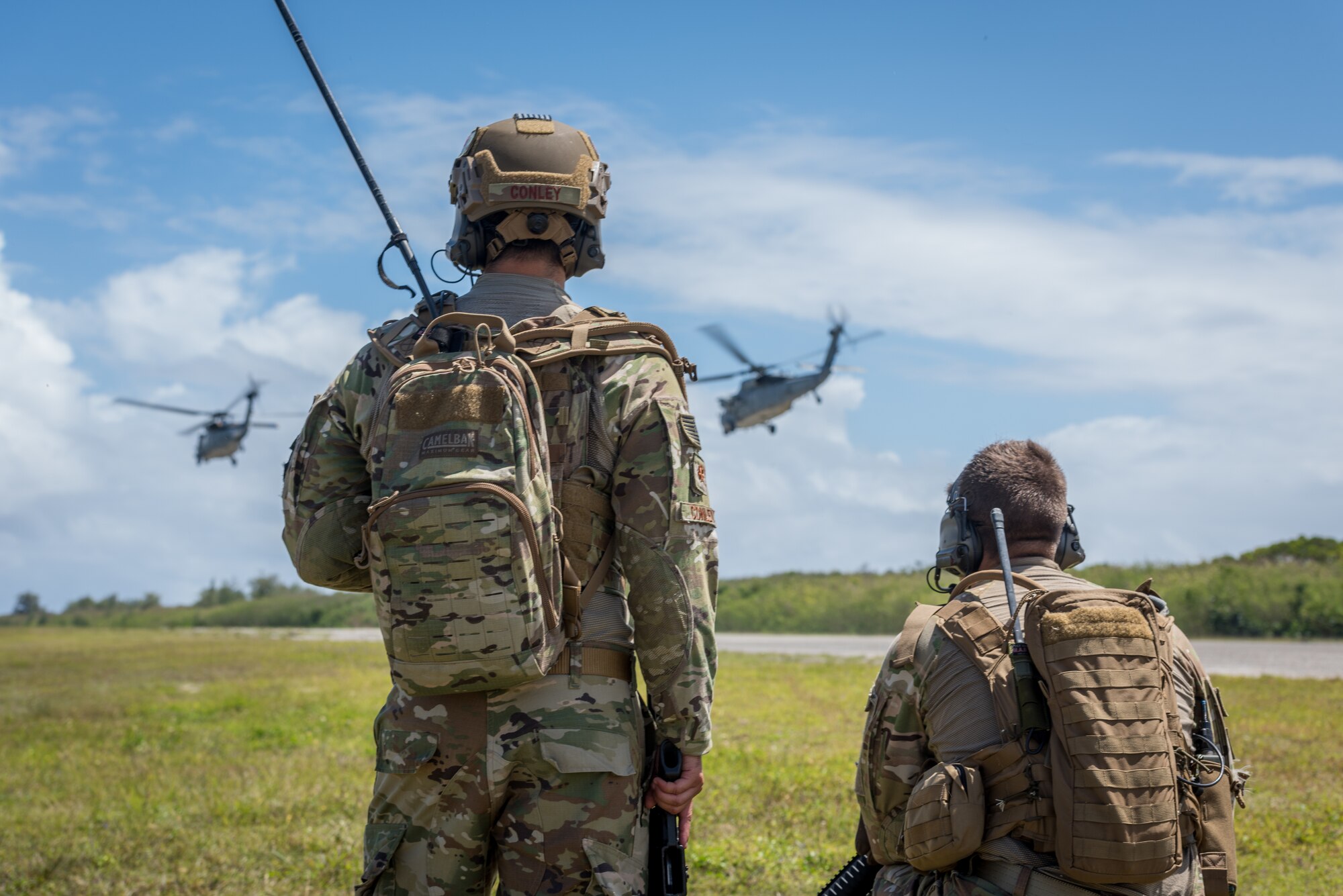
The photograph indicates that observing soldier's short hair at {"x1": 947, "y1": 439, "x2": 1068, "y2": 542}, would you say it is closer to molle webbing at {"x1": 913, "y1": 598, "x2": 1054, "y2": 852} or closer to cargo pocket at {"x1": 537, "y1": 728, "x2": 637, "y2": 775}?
molle webbing at {"x1": 913, "y1": 598, "x2": 1054, "y2": 852}

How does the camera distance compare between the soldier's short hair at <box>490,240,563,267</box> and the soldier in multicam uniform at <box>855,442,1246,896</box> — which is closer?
the soldier in multicam uniform at <box>855,442,1246,896</box>

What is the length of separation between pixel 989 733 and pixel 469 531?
1224 millimetres

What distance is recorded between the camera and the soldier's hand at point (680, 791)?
9.09ft

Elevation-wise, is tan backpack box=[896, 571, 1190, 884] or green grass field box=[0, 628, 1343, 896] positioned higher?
tan backpack box=[896, 571, 1190, 884]

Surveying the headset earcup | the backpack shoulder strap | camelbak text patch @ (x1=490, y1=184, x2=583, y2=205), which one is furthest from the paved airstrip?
camelbak text patch @ (x1=490, y1=184, x2=583, y2=205)

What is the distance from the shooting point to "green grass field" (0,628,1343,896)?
5.93 metres

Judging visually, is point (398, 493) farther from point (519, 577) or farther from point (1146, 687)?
point (1146, 687)

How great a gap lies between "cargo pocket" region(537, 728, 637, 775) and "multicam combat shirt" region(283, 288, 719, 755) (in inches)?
5.4

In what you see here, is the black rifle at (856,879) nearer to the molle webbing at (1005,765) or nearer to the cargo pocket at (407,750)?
the molle webbing at (1005,765)

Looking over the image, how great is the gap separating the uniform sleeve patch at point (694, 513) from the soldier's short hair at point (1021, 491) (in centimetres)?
67

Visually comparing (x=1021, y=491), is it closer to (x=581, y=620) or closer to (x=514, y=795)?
(x=581, y=620)

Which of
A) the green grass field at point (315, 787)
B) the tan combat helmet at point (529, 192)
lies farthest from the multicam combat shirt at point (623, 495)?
the green grass field at point (315, 787)

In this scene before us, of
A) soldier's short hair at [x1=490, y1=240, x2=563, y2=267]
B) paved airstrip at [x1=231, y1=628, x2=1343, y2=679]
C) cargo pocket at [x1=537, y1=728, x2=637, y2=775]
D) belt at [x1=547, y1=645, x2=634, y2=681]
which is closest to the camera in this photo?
cargo pocket at [x1=537, y1=728, x2=637, y2=775]

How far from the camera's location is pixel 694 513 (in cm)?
281
